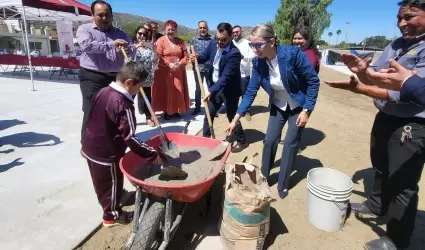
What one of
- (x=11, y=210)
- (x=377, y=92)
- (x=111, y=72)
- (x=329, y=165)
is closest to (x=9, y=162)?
(x=11, y=210)

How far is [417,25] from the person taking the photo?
1.84 m

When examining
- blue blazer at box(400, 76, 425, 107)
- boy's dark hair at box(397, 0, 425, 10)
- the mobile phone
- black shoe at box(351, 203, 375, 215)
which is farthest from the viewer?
the mobile phone

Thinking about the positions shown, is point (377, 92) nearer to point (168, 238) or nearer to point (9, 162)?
point (168, 238)

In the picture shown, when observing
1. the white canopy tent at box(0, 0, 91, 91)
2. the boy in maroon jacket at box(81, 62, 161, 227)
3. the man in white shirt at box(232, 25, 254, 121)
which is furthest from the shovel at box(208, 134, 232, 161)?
the white canopy tent at box(0, 0, 91, 91)

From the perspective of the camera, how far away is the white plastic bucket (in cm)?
230

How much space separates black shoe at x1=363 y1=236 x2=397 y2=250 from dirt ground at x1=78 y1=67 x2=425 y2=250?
0.10 m

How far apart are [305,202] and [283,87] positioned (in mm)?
1247

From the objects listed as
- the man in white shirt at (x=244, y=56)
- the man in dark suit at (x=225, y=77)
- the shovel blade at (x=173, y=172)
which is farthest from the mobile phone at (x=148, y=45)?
the shovel blade at (x=173, y=172)

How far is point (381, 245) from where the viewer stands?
219cm

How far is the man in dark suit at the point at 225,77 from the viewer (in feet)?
11.8

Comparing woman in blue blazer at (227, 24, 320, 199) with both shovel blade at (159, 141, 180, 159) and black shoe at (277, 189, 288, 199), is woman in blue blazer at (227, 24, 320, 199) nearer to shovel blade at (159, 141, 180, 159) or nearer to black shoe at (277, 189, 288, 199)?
black shoe at (277, 189, 288, 199)

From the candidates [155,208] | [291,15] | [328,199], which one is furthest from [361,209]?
[291,15]

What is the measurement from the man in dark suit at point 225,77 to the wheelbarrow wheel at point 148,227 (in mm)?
1601

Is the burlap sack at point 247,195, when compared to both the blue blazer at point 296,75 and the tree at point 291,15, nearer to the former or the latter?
the blue blazer at point 296,75
